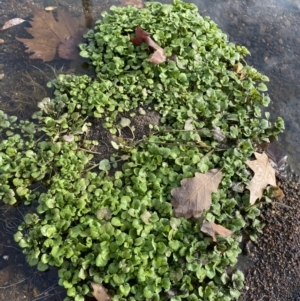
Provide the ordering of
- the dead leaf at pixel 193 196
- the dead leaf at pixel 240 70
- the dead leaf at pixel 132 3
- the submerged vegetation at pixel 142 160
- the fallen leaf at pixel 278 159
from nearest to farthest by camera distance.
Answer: the submerged vegetation at pixel 142 160, the dead leaf at pixel 193 196, the fallen leaf at pixel 278 159, the dead leaf at pixel 240 70, the dead leaf at pixel 132 3

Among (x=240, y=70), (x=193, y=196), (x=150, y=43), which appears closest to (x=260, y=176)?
(x=193, y=196)

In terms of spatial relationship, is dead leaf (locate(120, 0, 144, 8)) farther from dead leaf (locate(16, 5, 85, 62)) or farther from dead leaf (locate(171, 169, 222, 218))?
dead leaf (locate(171, 169, 222, 218))

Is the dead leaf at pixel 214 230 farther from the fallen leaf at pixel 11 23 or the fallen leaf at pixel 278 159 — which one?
the fallen leaf at pixel 11 23

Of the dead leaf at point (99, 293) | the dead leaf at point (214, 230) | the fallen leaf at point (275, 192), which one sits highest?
the fallen leaf at point (275, 192)

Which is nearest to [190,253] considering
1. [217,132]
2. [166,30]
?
[217,132]

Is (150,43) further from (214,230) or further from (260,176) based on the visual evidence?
(214,230)

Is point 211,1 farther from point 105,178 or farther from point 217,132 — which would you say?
point 105,178

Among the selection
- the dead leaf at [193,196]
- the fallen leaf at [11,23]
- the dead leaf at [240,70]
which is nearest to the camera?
the dead leaf at [193,196]

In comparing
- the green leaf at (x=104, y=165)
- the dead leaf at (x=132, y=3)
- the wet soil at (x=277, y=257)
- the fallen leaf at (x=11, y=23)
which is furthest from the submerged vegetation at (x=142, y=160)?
the fallen leaf at (x=11, y=23)
